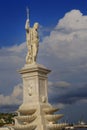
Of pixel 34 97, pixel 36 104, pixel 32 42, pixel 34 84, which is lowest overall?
pixel 36 104

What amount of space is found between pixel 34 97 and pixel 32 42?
12.2 feet

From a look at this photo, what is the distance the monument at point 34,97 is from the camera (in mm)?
20773

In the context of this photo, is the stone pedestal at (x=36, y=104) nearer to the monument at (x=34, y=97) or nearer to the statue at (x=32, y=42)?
the monument at (x=34, y=97)

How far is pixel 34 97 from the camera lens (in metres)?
21.7

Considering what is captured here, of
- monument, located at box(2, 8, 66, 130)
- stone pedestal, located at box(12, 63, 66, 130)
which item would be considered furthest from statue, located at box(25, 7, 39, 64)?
stone pedestal, located at box(12, 63, 66, 130)

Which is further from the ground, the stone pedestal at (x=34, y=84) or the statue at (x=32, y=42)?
the statue at (x=32, y=42)

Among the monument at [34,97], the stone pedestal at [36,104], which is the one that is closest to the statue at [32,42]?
the monument at [34,97]

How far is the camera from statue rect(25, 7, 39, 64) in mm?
22594

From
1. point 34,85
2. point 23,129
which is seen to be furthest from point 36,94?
point 23,129

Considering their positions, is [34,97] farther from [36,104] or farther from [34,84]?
[34,84]

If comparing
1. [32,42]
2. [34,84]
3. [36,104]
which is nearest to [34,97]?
[36,104]

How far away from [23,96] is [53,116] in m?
2.67

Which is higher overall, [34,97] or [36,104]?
[34,97]

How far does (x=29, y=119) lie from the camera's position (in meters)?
20.6
